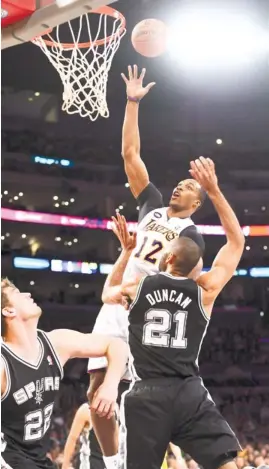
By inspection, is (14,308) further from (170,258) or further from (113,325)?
(113,325)

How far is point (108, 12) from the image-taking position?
670 centimetres

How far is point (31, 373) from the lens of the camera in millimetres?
3848

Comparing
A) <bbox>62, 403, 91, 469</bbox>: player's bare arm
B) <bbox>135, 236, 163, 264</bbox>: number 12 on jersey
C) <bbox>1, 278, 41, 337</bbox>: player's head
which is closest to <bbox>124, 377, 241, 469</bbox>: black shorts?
<bbox>1, 278, 41, 337</bbox>: player's head

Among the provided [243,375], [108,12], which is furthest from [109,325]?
[243,375]

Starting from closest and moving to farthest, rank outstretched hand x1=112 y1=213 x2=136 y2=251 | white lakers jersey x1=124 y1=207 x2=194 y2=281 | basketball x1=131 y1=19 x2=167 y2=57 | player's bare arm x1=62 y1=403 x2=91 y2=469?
1. outstretched hand x1=112 y1=213 x2=136 y2=251
2. white lakers jersey x1=124 y1=207 x2=194 y2=281
3. basketball x1=131 y1=19 x2=167 y2=57
4. player's bare arm x1=62 y1=403 x2=91 y2=469

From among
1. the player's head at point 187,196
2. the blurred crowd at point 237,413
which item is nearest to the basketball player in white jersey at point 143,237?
the player's head at point 187,196

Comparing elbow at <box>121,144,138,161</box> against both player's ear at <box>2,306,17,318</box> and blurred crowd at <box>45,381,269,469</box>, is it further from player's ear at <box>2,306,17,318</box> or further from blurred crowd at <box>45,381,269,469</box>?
blurred crowd at <box>45,381,269,469</box>

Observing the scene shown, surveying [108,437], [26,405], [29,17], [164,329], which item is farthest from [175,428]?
[29,17]

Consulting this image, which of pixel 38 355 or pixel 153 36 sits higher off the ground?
pixel 153 36

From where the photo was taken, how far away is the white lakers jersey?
5402 mm

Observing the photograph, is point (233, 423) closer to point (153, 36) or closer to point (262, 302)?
point (262, 302)

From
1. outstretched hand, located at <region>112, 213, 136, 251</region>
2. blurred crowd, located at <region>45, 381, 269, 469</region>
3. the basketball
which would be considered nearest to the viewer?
outstretched hand, located at <region>112, 213, 136, 251</region>

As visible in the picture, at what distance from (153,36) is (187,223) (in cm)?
171

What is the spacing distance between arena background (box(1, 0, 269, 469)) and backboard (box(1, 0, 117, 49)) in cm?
1482
